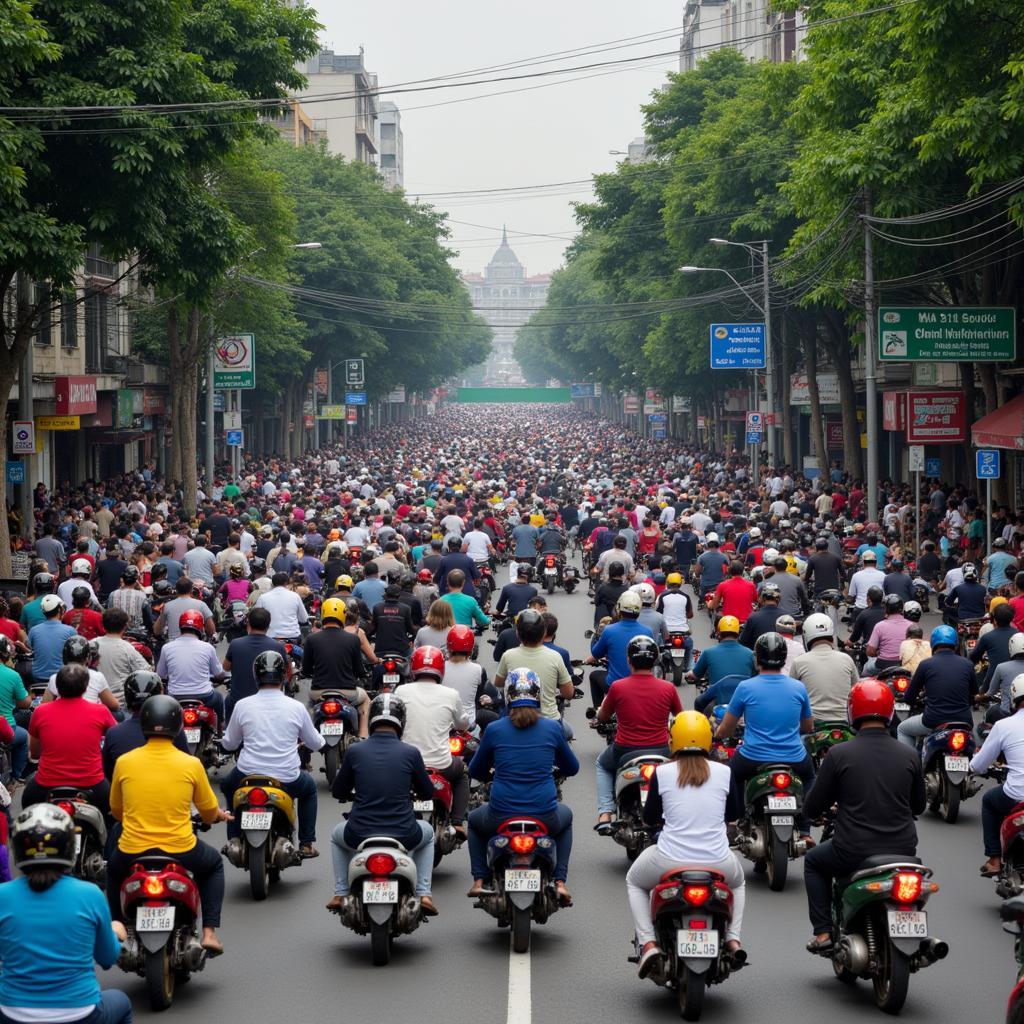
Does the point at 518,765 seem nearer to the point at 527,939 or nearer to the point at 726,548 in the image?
the point at 527,939

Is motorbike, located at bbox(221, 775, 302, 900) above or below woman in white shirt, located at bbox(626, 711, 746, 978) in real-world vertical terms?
below

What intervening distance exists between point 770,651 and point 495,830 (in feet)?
7.09

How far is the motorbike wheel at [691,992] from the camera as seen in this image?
7.92 meters

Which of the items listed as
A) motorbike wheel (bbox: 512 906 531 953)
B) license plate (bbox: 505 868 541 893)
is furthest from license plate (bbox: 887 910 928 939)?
motorbike wheel (bbox: 512 906 531 953)

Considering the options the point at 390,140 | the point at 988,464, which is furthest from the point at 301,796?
the point at 390,140

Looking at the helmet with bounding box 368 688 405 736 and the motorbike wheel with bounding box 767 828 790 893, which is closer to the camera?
the helmet with bounding box 368 688 405 736

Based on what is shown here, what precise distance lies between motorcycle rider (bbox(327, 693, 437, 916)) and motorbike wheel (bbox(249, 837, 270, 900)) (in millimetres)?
1367

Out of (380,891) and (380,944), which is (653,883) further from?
(380,944)

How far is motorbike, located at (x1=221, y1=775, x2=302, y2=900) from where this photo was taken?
33.1ft

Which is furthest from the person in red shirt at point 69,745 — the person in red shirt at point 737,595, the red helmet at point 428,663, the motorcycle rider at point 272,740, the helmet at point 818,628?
the person in red shirt at point 737,595

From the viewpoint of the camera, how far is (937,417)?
33.7 metres

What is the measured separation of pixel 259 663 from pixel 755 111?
4270 cm

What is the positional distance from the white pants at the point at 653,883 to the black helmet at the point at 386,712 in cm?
161

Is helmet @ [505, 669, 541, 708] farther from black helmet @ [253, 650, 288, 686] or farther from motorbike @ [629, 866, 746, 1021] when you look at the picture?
black helmet @ [253, 650, 288, 686]
